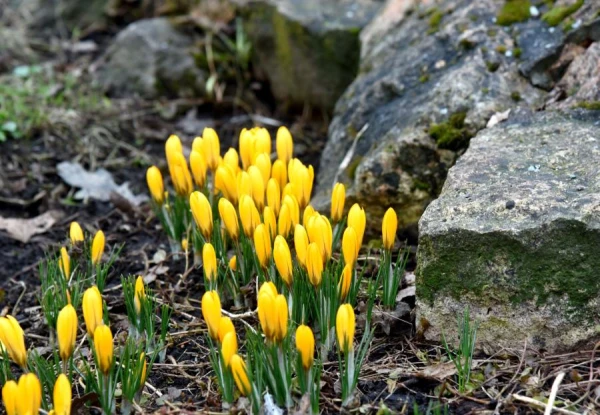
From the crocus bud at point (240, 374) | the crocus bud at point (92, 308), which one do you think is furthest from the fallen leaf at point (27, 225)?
the crocus bud at point (240, 374)

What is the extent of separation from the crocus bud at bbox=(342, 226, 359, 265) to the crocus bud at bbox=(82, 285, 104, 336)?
0.86m

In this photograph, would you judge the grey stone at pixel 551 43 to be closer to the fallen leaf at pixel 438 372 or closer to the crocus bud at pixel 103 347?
the fallen leaf at pixel 438 372

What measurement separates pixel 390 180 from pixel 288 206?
3.18 ft

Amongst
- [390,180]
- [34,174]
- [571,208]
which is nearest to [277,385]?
[571,208]

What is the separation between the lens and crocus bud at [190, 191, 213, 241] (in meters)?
3.20

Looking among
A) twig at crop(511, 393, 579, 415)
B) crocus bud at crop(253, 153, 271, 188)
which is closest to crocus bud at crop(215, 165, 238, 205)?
crocus bud at crop(253, 153, 271, 188)

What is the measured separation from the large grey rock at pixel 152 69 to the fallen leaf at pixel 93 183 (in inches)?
52.1

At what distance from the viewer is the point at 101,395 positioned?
8.72 feet

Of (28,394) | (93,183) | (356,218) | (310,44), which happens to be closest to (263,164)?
(356,218)

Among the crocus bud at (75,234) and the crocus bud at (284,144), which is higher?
the crocus bud at (284,144)

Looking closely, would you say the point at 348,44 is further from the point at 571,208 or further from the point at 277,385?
the point at 277,385

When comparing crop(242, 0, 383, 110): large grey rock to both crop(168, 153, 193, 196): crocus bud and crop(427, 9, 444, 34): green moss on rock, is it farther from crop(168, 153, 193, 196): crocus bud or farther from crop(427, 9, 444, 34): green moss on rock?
crop(168, 153, 193, 196): crocus bud

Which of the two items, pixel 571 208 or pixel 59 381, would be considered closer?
pixel 59 381

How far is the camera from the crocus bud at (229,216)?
3.09 m
